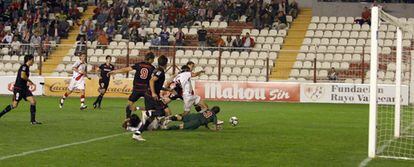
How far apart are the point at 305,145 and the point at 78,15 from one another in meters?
35.3

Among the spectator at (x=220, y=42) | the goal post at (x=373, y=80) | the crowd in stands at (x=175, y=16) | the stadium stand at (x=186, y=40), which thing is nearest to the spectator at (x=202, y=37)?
the stadium stand at (x=186, y=40)

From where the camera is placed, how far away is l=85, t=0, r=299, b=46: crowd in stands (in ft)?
153

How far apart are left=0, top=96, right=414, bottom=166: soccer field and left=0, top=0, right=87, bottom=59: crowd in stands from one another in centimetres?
1927

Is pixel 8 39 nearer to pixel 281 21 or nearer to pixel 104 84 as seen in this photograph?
pixel 281 21

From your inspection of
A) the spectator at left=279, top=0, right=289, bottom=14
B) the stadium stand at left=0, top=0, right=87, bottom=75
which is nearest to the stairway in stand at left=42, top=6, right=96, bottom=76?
the stadium stand at left=0, top=0, right=87, bottom=75

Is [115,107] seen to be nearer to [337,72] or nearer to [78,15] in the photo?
[337,72]

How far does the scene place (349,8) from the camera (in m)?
47.7

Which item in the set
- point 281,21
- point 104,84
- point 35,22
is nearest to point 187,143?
point 104,84

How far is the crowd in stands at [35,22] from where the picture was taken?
1823 inches

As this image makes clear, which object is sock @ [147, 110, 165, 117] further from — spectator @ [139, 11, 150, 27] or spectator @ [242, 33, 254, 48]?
spectator @ [139, 11, 150, 27]

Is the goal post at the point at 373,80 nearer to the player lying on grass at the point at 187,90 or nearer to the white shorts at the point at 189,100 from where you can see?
the player lying on grass at the point at 187,90

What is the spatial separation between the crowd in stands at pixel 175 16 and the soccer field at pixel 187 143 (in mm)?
18852

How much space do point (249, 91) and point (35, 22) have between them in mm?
15230

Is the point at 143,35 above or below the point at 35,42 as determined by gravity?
above
